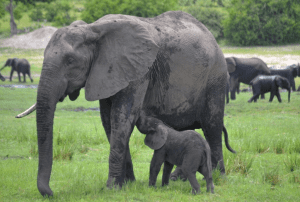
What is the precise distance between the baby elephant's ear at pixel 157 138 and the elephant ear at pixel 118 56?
30.6 inches

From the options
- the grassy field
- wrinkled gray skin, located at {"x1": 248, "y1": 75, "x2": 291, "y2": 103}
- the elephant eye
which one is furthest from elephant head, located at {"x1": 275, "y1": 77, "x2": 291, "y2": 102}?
the elephant eye

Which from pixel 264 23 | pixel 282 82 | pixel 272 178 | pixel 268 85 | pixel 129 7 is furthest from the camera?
pixel 129 7

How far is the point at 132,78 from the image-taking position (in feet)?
17.3

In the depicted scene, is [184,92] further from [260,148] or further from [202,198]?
[260,148]

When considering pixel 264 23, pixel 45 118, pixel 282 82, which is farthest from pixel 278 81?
pixel 264 23

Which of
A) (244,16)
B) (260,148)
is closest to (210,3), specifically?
(244,16)

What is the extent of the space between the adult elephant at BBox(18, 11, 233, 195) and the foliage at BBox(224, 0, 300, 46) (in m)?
41.1

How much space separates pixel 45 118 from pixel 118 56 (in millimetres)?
1220

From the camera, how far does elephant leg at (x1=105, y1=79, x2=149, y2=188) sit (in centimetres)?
524

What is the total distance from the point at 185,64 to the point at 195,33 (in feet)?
1.77

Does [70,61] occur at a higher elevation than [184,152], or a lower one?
higher

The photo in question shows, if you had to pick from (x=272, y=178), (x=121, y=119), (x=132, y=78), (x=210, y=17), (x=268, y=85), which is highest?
(x=132, y=78)

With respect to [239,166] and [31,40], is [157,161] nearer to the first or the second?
[239,166]

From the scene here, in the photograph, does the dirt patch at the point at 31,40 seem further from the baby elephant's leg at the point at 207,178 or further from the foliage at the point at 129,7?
the baby elephant's leg at the point at 207,178
